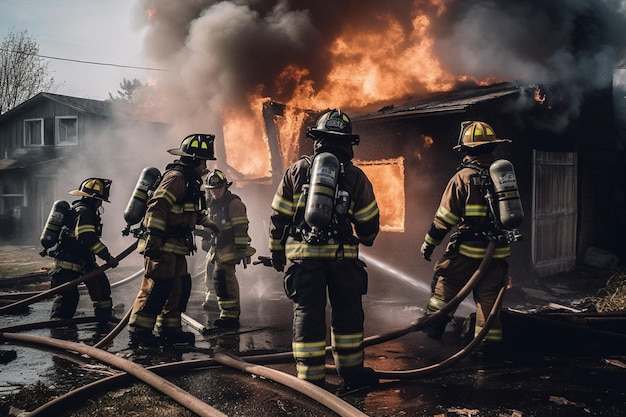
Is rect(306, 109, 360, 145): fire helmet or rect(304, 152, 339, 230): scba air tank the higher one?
rect(306, 109, 360, 145): fire helmet

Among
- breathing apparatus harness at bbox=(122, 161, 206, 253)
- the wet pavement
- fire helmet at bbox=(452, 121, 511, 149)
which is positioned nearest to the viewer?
the wet pavement

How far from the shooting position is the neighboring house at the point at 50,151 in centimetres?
2061

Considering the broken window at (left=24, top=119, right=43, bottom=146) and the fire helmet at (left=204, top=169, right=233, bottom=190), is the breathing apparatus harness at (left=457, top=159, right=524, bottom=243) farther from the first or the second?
the broken window at (left=24, top=119, right=43, bottom=146)

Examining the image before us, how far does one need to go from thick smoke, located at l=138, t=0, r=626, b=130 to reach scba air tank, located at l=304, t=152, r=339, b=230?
7669 millimetres

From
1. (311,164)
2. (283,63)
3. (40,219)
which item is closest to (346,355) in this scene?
(311,164)

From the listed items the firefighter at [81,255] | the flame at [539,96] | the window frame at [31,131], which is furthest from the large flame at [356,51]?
the window frame at [31,131]

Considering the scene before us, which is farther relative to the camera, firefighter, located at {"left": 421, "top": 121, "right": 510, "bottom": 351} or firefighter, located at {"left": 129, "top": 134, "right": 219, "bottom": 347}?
firefighter, located at {"left": 129, "top": 134, "right": 219, "bottom": 347}

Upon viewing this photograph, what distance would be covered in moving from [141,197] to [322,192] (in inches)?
111

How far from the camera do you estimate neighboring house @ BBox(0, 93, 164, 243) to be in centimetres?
2061

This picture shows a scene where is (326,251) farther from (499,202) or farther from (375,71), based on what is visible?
(375,71)

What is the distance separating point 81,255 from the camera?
6320 millimetres

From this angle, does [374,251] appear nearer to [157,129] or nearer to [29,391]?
[29,391]

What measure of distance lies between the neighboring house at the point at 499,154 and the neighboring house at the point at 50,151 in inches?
513

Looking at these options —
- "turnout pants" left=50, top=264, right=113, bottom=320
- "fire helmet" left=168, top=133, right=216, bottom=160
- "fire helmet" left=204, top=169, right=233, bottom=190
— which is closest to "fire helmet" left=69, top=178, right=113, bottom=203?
"turnout pants" left=50, top=264, right=113, bottom=320
